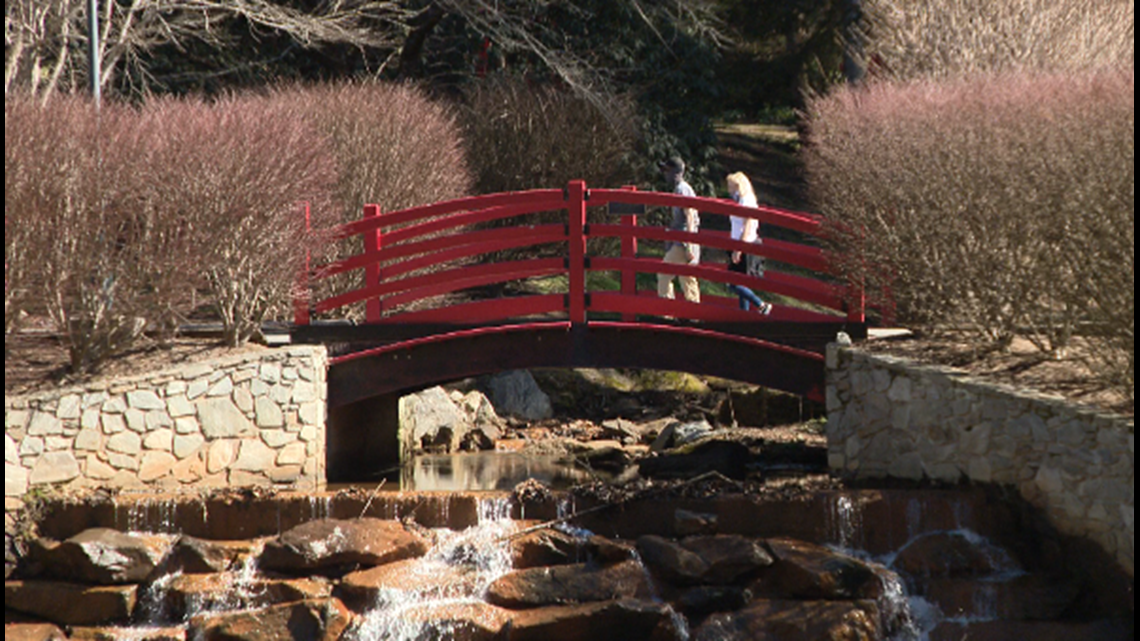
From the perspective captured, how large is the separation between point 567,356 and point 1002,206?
409cm

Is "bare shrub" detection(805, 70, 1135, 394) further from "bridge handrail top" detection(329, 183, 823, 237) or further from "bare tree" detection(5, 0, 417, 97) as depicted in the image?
"bare tree" detection(5, 0, 417, 97)

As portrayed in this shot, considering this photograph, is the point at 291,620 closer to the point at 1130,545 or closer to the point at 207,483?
the point at 207,483

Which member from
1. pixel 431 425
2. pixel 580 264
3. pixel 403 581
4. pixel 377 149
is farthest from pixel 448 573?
pixel 377 149

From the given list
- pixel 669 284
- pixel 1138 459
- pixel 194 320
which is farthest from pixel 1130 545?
pixel 194 320

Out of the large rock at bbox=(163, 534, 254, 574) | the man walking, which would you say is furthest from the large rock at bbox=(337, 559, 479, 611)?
the man walking

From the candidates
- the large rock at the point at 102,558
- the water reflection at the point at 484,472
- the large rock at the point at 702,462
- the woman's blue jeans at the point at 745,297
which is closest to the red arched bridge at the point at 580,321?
the woman's blue jeans at the point at 745,297

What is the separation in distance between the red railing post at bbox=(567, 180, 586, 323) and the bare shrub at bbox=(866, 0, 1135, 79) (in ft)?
23.0

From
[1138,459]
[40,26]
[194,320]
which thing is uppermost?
[40,26]

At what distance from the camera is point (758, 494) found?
11.6m

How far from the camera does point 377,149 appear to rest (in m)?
17.9

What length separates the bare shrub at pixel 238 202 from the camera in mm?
12516

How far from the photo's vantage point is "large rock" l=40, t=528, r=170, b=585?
1082 cm

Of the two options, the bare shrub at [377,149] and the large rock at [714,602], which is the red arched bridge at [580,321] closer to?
the bare shrub at [377,149]

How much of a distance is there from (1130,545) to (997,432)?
4.87 feet
